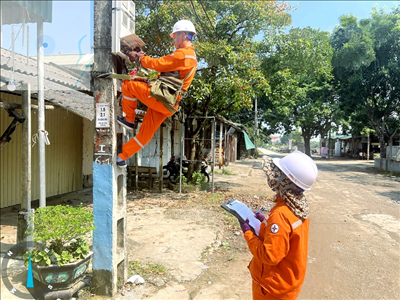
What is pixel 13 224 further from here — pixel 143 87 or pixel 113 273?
pixel 143 87

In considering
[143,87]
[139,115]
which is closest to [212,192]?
[139,115]

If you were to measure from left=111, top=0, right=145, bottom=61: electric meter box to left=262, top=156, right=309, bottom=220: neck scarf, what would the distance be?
1947mm

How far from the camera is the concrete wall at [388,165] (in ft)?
53.3

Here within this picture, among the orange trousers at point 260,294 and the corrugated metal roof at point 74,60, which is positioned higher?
the corrugated metal roof at point 74,60

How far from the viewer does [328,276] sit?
402cm

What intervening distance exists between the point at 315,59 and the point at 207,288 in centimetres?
861

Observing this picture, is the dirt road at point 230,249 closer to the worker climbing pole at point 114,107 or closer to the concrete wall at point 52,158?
the worker climbing pole at point 114,107

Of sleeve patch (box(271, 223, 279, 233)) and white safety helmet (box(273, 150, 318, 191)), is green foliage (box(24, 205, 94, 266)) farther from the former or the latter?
white safety helmet (box(273, 150, 318, 191))

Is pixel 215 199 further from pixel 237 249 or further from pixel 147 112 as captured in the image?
pixel 147 112

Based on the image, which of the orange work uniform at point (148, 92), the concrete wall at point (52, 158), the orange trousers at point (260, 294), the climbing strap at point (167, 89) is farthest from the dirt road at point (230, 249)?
the climbing strap at point (167, 89)

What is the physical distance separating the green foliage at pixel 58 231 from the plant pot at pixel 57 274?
0.06m

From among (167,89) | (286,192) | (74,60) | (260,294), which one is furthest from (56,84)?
(260,294)

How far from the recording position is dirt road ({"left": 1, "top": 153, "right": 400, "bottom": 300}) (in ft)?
11.8

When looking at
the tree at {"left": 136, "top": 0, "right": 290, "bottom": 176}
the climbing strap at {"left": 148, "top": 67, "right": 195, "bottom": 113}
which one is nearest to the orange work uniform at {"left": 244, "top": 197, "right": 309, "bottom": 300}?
the climbing strap at {"left": 148, "top": 67, "right": 195, "bottom": 113}
